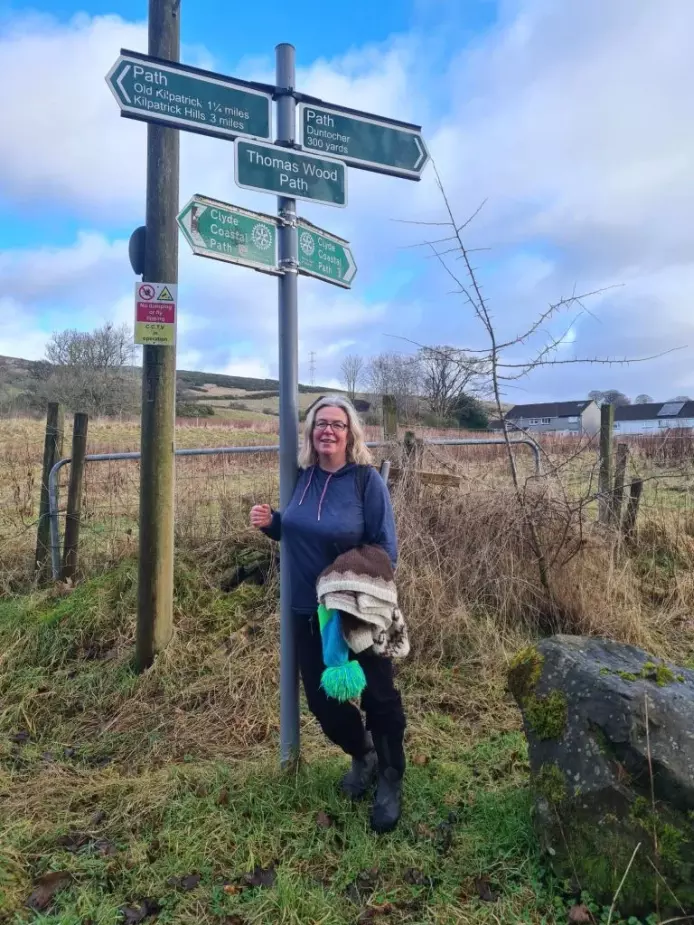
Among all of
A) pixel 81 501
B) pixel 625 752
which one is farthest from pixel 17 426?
pixel 625 752

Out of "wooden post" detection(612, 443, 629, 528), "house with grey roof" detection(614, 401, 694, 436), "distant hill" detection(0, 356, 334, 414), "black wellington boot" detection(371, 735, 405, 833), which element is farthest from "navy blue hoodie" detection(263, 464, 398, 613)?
"house with grey roof" detection(614, 401, 694, 436)

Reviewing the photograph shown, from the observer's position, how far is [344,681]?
255cm

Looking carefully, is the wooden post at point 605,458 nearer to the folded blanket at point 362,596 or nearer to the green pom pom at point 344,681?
the folded blanket at point 362,596

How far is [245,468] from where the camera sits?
21.1ft

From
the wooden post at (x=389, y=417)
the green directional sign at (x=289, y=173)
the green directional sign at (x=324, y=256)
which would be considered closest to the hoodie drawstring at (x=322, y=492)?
the green directional sign at (x=324, y=256)

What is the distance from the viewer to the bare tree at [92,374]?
37.5 metres

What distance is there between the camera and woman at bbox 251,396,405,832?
281 cm

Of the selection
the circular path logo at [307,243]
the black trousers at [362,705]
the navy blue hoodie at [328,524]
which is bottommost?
the black trousers at [362,705]

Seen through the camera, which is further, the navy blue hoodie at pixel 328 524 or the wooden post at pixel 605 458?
the wooden post at pixel 605 458

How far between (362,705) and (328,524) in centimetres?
87

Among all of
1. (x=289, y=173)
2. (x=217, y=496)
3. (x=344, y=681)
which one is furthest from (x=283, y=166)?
(x=217, y=496)

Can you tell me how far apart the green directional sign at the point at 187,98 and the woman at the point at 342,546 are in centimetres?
135

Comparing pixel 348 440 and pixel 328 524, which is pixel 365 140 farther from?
pixel 328 524

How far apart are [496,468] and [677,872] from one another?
4320mm
